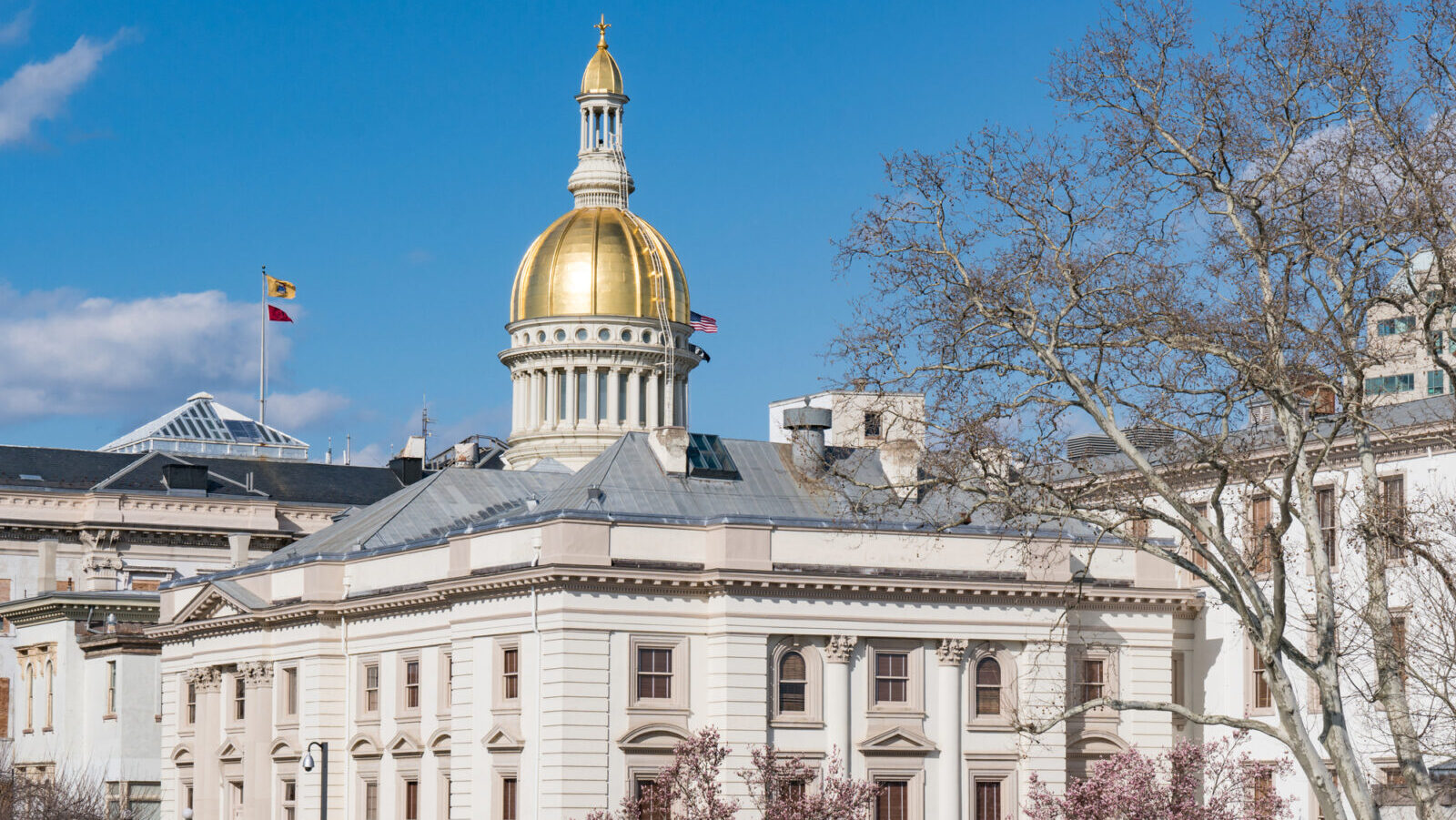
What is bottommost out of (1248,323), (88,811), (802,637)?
(88,811)

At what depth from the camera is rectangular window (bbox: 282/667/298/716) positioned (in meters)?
76.8

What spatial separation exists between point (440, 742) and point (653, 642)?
8.29 metres

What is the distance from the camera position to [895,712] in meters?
67.4

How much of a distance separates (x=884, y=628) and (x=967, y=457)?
87.9 ft

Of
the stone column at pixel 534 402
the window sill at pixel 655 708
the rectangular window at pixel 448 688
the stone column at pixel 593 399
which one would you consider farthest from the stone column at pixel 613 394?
the window sill at pixel 655 708

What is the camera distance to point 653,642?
6500 centimetres

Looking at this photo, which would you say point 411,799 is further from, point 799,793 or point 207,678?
point 799,793

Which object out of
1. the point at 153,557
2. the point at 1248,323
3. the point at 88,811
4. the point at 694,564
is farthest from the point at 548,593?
the point at 153,557

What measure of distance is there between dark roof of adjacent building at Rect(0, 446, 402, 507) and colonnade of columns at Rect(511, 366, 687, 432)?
862 inches

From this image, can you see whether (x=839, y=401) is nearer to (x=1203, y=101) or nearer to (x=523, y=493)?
(x=1203, y=101)

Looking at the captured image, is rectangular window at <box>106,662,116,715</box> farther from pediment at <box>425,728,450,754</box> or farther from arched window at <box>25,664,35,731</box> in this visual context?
pediment at <box>425,728,450,754</box>

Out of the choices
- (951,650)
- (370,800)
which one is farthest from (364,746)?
(951,650)

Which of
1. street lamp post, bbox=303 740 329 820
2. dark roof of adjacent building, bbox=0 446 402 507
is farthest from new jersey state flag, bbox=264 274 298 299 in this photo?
street lamp post, bbox=303 740 329 820

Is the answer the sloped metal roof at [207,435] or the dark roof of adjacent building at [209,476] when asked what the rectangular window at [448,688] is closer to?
the dark roof of adjacent building at [209,476]
